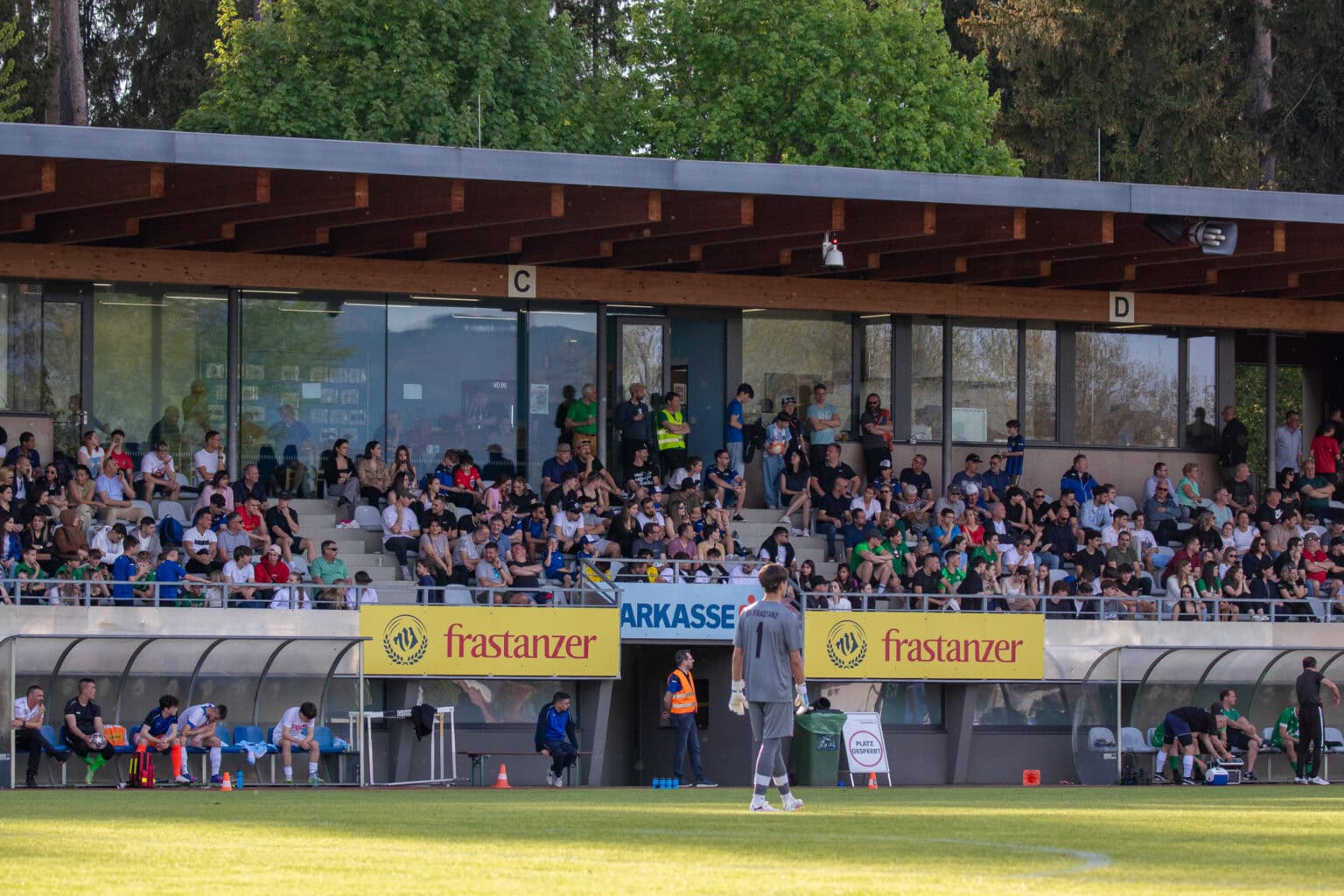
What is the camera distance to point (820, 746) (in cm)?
2269

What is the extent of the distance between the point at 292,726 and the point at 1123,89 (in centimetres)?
2689

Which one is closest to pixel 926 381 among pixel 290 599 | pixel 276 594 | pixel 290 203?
pixel 290 203

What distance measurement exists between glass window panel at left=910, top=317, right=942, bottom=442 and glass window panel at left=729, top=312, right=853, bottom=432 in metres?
1.01

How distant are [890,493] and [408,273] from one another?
272 inches

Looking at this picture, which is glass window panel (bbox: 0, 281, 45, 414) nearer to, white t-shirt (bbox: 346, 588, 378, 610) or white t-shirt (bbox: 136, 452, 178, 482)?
white t-shirt (bbox: 136, 452, 178, 482)

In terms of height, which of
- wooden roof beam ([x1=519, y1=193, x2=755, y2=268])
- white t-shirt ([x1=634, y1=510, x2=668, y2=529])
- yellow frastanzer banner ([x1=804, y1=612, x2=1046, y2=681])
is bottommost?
yellow frastanzer banner ([x1=804, y1=612, x2=1046, y2=681])

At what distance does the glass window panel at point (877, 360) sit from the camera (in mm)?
29359

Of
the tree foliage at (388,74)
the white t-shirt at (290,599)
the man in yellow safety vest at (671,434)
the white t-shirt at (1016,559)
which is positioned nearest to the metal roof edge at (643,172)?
the white t-shirt at (1016,559)

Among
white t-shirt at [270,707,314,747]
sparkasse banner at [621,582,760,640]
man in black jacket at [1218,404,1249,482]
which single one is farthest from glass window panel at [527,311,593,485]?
man in black jacket at [1218,404,1249,482]

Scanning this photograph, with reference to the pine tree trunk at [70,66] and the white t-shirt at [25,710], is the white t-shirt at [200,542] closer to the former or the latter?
the white t-shirt at [25,710]

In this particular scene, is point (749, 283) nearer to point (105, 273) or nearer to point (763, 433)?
point (763, 433)

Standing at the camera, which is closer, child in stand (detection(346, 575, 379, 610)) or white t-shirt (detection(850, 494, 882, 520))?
child in stand (detection(346, 575, 379, 610))

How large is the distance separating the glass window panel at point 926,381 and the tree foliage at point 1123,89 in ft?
44.6

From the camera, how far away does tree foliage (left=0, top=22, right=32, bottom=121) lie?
122 feet
